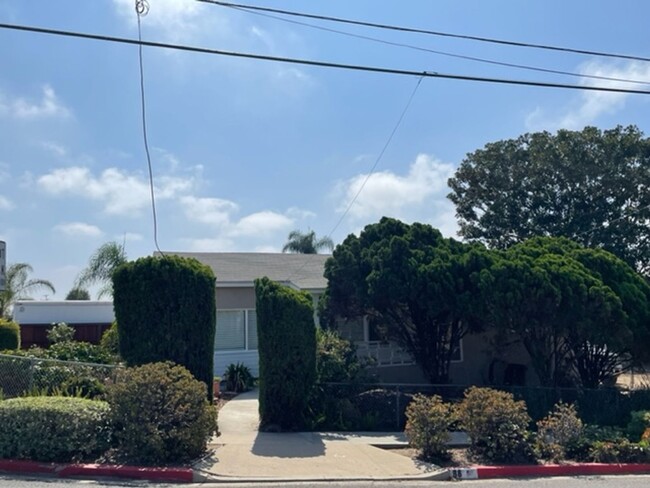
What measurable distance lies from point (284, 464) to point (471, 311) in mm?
6608

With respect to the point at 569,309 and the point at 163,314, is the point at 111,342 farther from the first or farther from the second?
the point at 569,309

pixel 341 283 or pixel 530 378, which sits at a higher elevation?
pixel 341 283

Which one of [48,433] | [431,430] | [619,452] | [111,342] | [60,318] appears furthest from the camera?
[60,318]

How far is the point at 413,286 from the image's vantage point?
14664 mm

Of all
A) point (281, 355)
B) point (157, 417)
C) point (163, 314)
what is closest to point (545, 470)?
point (281, 355)

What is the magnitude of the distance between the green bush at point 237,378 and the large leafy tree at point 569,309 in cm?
710

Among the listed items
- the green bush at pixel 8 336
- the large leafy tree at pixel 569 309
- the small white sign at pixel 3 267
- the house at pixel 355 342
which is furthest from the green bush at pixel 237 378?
the small white sign at pixel 3 267

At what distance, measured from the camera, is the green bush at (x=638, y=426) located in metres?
12.0

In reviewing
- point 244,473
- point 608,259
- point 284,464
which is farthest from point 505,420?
point 608,259

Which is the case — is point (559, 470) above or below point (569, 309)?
below

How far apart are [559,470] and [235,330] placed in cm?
1170

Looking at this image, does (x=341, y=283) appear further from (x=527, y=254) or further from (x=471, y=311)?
(x=527, y=254)

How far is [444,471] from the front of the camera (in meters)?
9.48

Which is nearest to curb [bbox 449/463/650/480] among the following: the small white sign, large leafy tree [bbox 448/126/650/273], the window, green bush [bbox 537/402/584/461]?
green bush [bbox 537/402/584/461]
